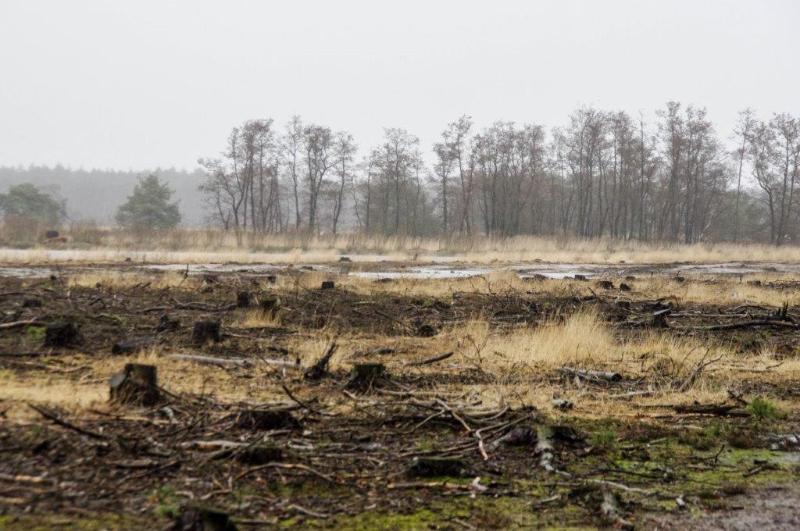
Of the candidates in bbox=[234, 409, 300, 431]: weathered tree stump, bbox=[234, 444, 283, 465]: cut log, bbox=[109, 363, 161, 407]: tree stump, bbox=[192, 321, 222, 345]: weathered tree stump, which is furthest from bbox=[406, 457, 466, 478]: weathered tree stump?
bbox=[192, 321, 222, 345]: weathered tree stump

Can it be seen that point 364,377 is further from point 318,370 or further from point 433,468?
point 433,468

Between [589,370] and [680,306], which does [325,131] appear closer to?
[680,306]

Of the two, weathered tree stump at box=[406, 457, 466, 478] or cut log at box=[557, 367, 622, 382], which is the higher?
weathered tree stump at box=[406, 457, 466, 478]

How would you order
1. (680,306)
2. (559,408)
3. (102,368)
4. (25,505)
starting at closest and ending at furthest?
1. (25,505)
2. (559,408)
3. (102,368)
4. (680,306)

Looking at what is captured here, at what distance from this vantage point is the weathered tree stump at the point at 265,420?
430cm

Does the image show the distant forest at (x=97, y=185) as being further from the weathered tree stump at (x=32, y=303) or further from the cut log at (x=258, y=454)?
the cut log at (x=258, y=454)

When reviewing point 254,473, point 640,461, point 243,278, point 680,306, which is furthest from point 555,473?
point 243,278

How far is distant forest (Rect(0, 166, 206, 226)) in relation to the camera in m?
139

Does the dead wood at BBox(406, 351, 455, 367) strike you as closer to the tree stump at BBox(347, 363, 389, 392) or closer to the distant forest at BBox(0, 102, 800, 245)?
the tree stump at BBox(347, 363, 389, 392)

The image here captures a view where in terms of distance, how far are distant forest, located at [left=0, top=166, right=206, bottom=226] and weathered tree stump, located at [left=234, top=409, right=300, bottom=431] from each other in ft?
441

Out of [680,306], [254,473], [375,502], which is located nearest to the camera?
[375,502]

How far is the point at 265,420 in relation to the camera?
4.34 meters

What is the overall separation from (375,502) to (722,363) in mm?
6021

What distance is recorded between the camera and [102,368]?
6.02m
